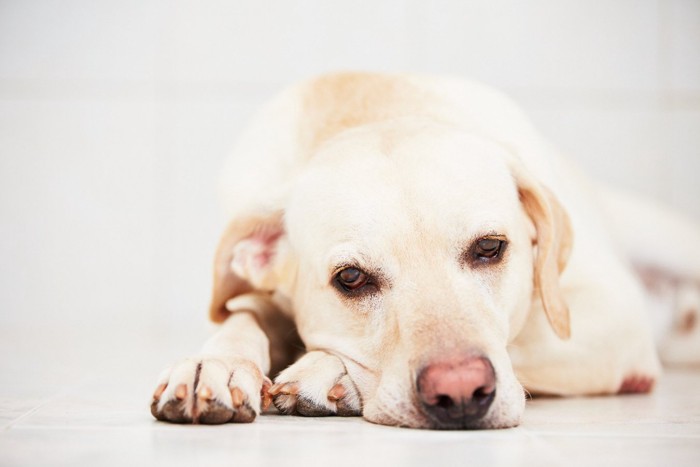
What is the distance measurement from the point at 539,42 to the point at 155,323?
102 inches

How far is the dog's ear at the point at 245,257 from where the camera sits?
225 cm

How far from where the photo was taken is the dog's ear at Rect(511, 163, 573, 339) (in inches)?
82.3

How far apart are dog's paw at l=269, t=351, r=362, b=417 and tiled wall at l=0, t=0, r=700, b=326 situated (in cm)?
280

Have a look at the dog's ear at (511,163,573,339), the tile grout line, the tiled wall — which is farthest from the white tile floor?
the tiled wall

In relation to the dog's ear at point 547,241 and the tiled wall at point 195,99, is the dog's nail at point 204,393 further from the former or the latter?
the tiled wall at point 195,99

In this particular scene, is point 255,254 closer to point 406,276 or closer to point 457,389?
point 406,276

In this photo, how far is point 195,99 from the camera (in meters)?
4.57

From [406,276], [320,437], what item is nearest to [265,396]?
[320,437]

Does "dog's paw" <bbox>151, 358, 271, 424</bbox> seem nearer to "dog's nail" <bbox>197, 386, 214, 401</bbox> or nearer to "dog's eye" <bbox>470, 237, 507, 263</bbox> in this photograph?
"dog's nail" <bbox>197, 386, 214, 401</bbox>

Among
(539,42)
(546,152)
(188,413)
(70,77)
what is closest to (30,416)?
(188,413)

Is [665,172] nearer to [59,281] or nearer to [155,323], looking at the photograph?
[155,323]

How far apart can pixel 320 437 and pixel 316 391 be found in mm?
272

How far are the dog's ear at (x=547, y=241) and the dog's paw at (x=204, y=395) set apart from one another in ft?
2.68

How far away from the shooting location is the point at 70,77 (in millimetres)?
4574
